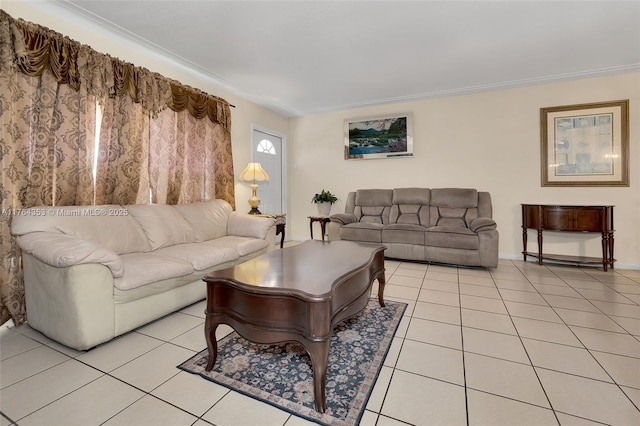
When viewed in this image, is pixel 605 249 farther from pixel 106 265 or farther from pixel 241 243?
pixel 106 265

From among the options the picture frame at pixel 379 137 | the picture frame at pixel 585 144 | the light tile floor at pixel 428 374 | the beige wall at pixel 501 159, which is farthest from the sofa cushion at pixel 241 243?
the picture frame at pixel 585 144

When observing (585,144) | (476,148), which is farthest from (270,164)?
(585,144)

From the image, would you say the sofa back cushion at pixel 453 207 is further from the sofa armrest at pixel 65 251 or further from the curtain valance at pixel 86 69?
the sofa armrest at pixel 65 251

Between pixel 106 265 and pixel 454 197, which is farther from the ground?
pixel 454 197

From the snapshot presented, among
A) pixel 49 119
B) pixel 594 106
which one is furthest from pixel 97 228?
pixel 594 106

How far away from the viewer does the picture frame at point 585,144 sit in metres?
3.72

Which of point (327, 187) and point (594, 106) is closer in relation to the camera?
point (594, 106)

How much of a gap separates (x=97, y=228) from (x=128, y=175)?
0.75 meters

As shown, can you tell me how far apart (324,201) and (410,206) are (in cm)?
151

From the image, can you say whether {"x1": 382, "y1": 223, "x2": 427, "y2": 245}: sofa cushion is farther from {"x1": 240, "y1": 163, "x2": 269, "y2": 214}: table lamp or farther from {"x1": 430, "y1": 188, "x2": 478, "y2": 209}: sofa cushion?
{"x1": 240, "y1": 163, "x2": 269, "y2": 214}: table lamp

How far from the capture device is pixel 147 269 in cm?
207

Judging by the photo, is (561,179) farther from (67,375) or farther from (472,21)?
(67,375)

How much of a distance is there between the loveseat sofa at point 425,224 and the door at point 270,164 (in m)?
1.38

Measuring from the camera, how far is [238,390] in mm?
1452
